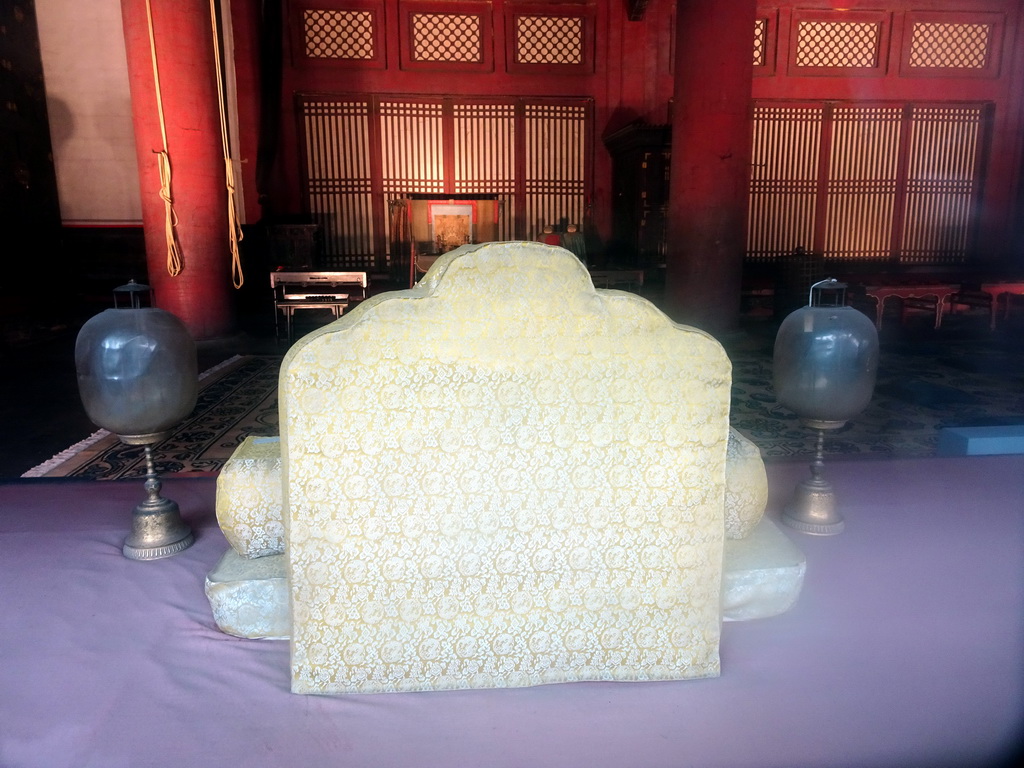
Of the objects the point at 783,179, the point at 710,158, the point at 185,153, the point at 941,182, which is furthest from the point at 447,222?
the point at 941,182

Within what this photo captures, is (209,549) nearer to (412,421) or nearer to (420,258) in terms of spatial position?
(412,421)

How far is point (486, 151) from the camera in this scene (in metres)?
8.48

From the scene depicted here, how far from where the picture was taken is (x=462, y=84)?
8.27m

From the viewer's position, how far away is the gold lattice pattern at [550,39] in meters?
8.23

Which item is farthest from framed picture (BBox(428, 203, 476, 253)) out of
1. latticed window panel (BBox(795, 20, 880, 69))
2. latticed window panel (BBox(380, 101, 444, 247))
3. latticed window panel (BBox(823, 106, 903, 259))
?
latticed window panel (BBox(823, 106, 903, 259))

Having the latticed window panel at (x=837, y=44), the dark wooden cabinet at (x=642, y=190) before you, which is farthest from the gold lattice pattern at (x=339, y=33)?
the latticed window panel at (x=837, y=44)

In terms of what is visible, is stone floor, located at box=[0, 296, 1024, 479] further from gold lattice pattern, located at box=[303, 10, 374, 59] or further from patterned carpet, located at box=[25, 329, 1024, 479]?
gold lattice pattern, located at box=[303, 10, 374, 59]

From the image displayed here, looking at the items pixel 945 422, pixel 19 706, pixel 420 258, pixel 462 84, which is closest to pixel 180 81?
pixel 420 258

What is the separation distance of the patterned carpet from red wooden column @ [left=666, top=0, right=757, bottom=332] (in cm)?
59

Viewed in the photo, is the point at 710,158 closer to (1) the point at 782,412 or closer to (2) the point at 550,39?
(1) the point at 782,412

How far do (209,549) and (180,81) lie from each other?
190 inches

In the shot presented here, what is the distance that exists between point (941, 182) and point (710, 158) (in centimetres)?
473

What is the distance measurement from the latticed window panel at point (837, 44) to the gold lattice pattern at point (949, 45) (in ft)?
1.75

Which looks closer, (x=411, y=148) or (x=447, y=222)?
(x=447, y=222)
